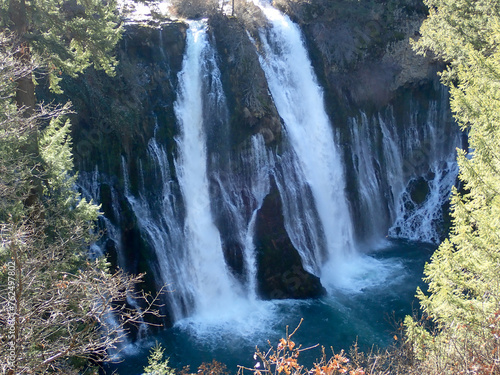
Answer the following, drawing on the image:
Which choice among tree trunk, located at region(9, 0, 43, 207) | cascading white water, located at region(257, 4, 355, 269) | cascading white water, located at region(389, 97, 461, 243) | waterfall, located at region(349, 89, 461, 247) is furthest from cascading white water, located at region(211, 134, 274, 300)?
cascading white water, located at region(389, 97, 461, 243)

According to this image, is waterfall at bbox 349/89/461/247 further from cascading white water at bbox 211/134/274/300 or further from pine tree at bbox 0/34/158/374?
pine tree at bbox 0/34/158/374

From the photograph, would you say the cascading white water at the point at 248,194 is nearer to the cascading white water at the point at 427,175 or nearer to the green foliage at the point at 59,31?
the green foliage at the point at 59,31

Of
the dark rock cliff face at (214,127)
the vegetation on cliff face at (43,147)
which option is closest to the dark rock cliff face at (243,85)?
the dark rock cliff face at (214,127)

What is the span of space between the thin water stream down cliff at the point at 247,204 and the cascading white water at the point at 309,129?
0.18ft

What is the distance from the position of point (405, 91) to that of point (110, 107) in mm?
13500

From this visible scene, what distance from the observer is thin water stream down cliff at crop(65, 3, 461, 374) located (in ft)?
41.9

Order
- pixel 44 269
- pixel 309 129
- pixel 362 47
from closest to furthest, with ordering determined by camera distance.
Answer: pixel 44 269, pixel 309 129, pixel 362 47

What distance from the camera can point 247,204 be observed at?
48.1 feet

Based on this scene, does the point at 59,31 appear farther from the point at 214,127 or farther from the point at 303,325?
the point at 303,325

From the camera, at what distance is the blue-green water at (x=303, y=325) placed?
11539 mm

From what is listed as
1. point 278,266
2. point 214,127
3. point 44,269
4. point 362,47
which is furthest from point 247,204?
point 362,47

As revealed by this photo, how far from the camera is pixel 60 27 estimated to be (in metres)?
8.86

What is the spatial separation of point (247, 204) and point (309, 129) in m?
4.64

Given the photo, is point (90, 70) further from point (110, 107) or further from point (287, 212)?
point (287, 212)
